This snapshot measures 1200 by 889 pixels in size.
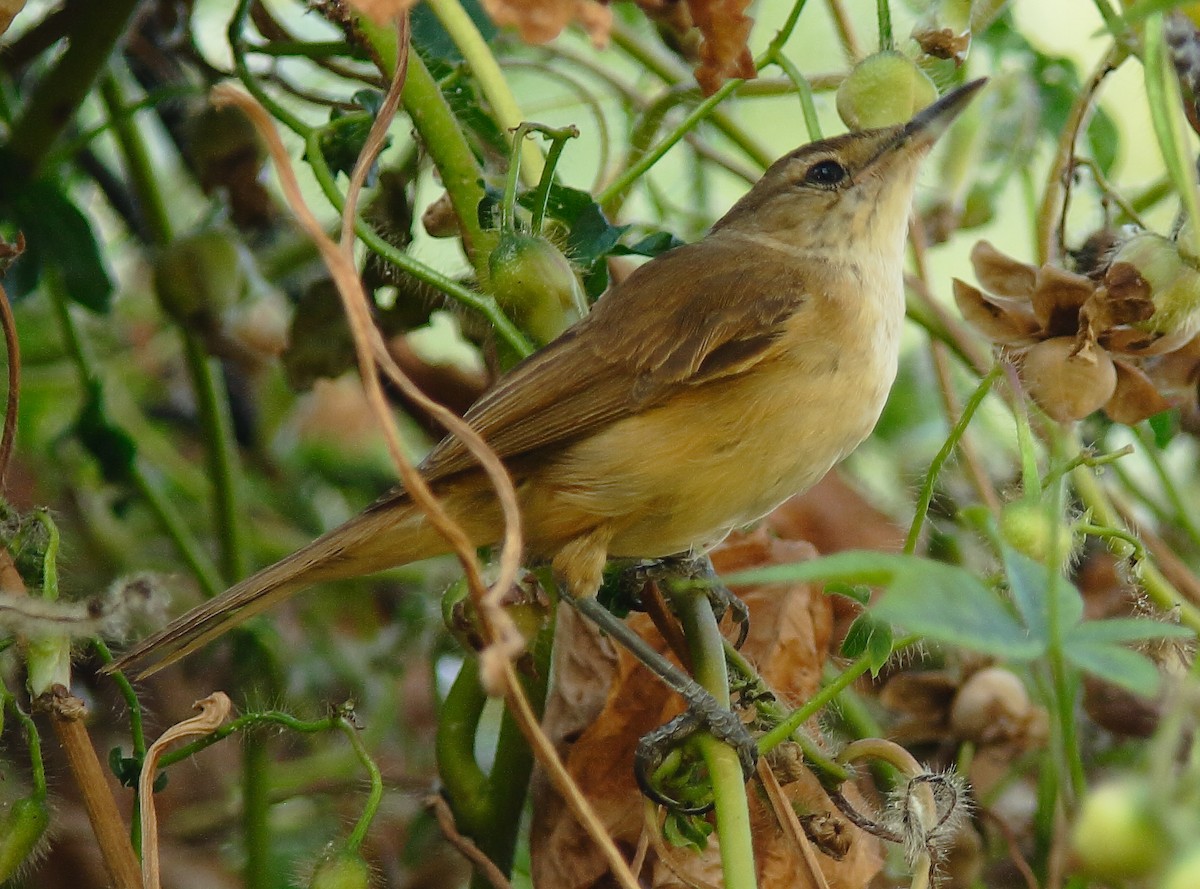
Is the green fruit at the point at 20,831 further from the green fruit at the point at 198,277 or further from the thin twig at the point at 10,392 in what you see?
the green fruit at the point at 198,277

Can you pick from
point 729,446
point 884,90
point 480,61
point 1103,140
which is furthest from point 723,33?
point 1103,140

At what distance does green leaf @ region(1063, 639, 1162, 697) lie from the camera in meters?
0.88

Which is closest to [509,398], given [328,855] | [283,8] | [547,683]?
[547,683]

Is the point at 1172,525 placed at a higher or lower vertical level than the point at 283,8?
lower

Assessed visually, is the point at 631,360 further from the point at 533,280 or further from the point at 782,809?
the point at 782,809

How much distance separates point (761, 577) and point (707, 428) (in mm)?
1371

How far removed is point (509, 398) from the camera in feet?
7.36

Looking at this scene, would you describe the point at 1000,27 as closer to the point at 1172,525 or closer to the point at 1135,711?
the point at 1172,525

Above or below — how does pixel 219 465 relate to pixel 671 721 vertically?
above

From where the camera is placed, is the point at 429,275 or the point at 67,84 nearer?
the point at 429,275

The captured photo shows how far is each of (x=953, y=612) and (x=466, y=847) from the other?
1.31 metres

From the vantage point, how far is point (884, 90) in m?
1.99

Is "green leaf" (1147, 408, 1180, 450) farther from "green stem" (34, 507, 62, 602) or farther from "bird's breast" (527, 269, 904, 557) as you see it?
"green stem" (34, 507, 62, 602)

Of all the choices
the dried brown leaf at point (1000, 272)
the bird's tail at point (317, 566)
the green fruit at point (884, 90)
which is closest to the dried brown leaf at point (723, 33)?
the green fruit at point (884, 90)
